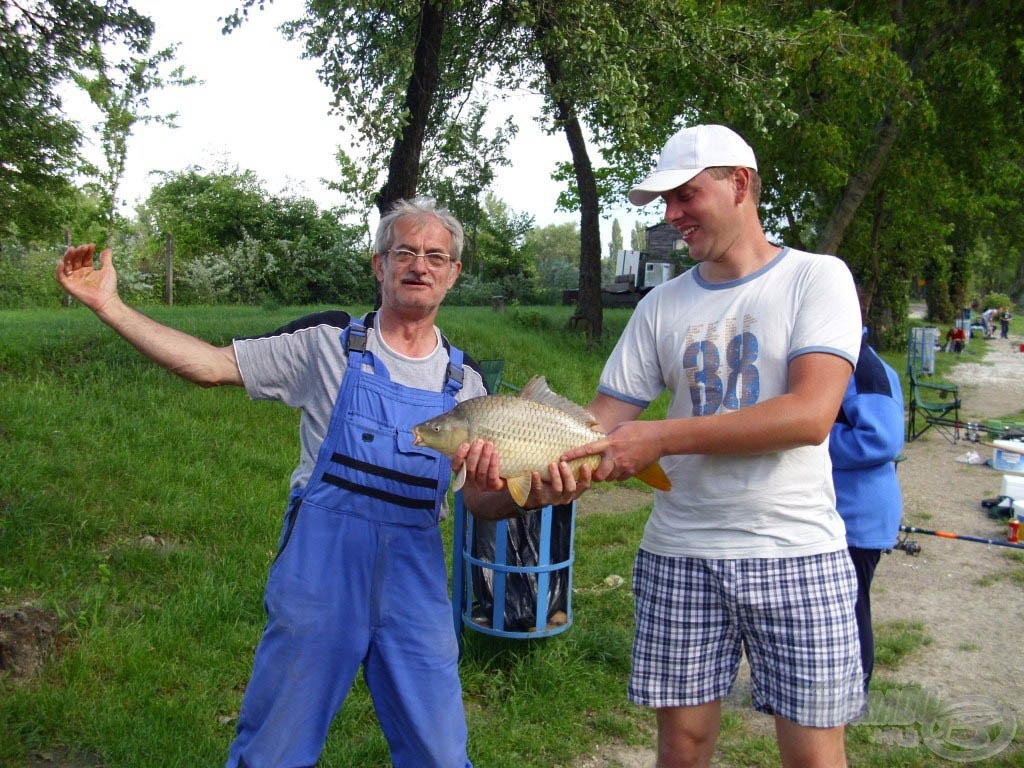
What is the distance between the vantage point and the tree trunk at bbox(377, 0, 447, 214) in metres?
10.3

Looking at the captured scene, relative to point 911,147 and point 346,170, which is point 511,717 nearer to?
point 346,170

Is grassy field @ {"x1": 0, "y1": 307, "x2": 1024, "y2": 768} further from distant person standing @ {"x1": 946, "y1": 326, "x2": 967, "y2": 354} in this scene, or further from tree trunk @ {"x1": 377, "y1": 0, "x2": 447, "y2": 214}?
distant person standing @ {"x1": 946, "y1": 326, "x2": 967, "y2": 354}

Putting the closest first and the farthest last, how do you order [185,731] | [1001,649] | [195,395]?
[185,731] < [1001,649] < [195,395]

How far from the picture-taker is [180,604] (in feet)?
16.3

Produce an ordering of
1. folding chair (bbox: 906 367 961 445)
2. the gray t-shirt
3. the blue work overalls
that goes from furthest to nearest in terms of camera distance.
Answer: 1. folding chair (bbox: 906 367 961 445)
2. the gray t-shirt
3. the blue work overalls

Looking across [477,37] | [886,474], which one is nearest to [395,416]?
[886,474]

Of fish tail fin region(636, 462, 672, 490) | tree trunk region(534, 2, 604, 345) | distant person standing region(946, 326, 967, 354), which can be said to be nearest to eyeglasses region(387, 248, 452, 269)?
fish tail fin region(636, 462, 672, 490)

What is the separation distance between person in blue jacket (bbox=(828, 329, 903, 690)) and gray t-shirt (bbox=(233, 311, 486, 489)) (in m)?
1.95

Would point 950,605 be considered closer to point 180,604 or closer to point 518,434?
point 518,434

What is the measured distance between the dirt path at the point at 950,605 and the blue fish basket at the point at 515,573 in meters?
0.76

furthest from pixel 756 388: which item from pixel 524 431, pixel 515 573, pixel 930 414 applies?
pixel 930 414

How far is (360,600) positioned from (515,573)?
2005 millimetres

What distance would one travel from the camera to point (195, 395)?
9.35m

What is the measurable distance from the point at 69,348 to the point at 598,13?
7640mm
